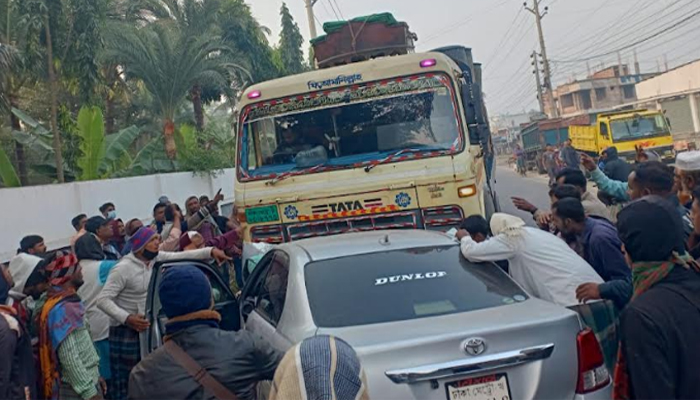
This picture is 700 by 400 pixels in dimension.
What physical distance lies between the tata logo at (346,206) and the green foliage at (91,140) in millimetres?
10618

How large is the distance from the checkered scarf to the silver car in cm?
86

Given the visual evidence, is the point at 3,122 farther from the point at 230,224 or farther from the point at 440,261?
the point at 440,261

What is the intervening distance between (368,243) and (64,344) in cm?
195

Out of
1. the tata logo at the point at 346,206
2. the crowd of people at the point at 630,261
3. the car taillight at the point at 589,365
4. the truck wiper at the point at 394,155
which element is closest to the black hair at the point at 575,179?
the crowd of people at the point at 630,261

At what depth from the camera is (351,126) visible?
25.6 ft

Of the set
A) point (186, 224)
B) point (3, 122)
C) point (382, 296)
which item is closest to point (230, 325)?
point (382, 296)

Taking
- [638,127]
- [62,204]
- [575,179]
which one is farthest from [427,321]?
[638,127]

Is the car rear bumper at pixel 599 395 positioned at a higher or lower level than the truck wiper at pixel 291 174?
lower

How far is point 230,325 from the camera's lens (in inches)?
196

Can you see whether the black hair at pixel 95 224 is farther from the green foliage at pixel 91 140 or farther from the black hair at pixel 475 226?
the green foliage at pixel 91 140

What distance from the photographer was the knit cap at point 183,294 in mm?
2766

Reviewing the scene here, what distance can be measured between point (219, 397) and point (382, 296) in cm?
133

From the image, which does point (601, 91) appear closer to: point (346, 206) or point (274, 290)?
point (346, 206)

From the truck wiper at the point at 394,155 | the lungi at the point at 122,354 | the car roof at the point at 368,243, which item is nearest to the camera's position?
the car roof at the point at 368,243
